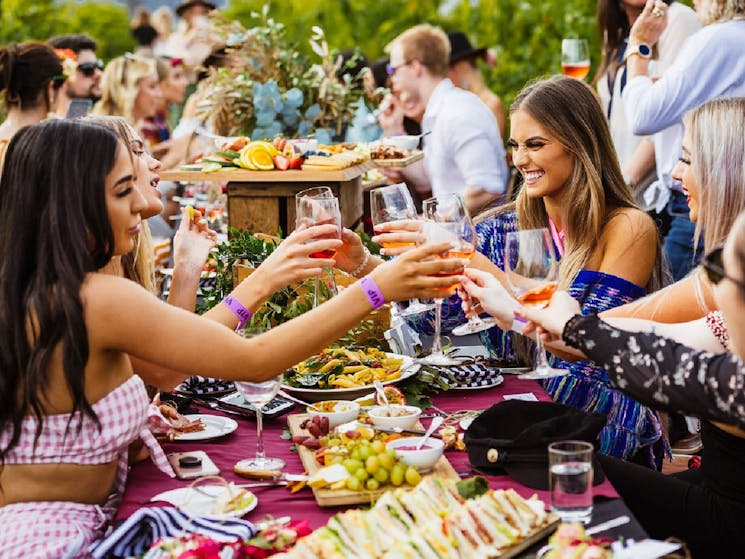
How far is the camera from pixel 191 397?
9.22 ft

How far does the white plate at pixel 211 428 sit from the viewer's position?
8.09 feet

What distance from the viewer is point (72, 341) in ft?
6.66

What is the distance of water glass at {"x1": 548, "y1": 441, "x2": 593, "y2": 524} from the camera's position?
1.89m

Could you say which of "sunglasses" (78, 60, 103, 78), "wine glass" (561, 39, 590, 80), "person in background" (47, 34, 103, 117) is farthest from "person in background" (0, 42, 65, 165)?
"wine glass" (561, 39, 590, 80)

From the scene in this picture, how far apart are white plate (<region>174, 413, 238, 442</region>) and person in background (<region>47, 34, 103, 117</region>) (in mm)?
4855

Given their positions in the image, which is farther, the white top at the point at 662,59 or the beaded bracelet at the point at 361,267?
the white top at the point at 662,59

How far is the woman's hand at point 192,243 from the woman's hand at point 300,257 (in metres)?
0.40

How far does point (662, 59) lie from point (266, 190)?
2.28 metres

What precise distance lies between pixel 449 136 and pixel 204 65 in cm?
216

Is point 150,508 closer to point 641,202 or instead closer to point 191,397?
point 191,397

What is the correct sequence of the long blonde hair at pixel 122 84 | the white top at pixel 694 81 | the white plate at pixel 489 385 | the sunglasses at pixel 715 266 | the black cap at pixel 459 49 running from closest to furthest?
1. the sunglasses at pixel 715 266
2. the white plate at pixel 489 385
3. the white top at pixel 694 81
4. the black cap at pixel 459 49
5. the long blonde hair at pixel 122 84

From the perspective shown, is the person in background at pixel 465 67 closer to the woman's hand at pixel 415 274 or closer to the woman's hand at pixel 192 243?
the woman's hand at pixel 192 243

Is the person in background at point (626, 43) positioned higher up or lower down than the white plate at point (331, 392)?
higher up

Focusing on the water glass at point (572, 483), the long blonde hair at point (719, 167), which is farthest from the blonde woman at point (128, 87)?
the water glass at point (572, 483)
